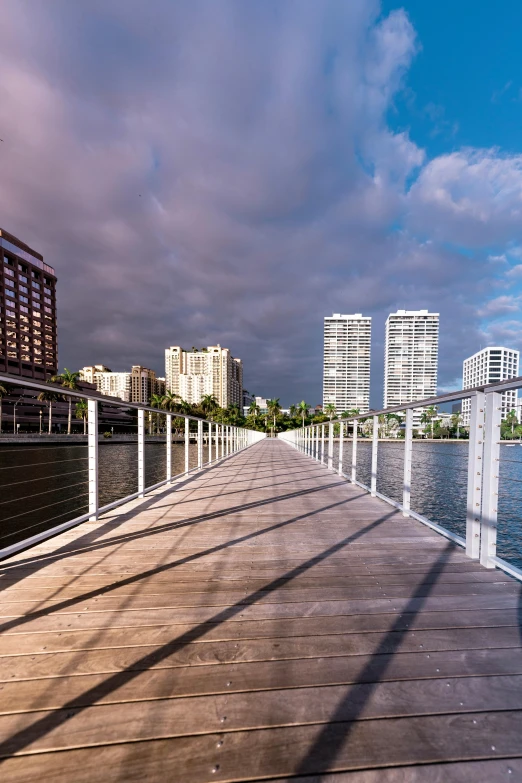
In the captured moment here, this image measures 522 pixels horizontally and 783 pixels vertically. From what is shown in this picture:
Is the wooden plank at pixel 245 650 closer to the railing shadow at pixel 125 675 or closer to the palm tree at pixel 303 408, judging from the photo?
the railing shadow at pixel 125 675

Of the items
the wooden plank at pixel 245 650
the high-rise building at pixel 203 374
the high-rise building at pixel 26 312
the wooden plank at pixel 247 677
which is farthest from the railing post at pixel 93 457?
the high-rise building at pixel 203 374

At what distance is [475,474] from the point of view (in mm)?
2410

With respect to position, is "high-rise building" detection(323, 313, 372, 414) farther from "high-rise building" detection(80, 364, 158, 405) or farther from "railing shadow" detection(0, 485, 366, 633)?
"railing shadow" detection(0, 485, 366, 633)

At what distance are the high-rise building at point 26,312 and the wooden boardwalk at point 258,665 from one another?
74.5 meters

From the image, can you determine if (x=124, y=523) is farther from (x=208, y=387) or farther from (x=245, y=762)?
(x=208, y=387)

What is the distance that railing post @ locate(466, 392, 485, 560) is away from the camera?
239cm

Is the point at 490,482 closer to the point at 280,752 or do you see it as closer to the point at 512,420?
the point at 512,420

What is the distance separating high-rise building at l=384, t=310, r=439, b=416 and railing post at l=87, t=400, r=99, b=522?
375 feet

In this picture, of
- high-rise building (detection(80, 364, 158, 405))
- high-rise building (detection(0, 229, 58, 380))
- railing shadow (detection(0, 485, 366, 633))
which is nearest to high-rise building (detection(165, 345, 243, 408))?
high-rise building (detection(80, 364, 158, 405))

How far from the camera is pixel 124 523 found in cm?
315

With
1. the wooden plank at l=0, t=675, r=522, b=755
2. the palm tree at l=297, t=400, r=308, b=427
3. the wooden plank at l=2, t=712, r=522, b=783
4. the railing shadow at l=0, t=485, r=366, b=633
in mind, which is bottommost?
the palm tree at l=297, t=400, r=308, b=427

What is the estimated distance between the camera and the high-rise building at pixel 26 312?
6594cm

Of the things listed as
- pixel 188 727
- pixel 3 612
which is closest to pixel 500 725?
pixel 188 727

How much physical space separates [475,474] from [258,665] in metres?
1.95
